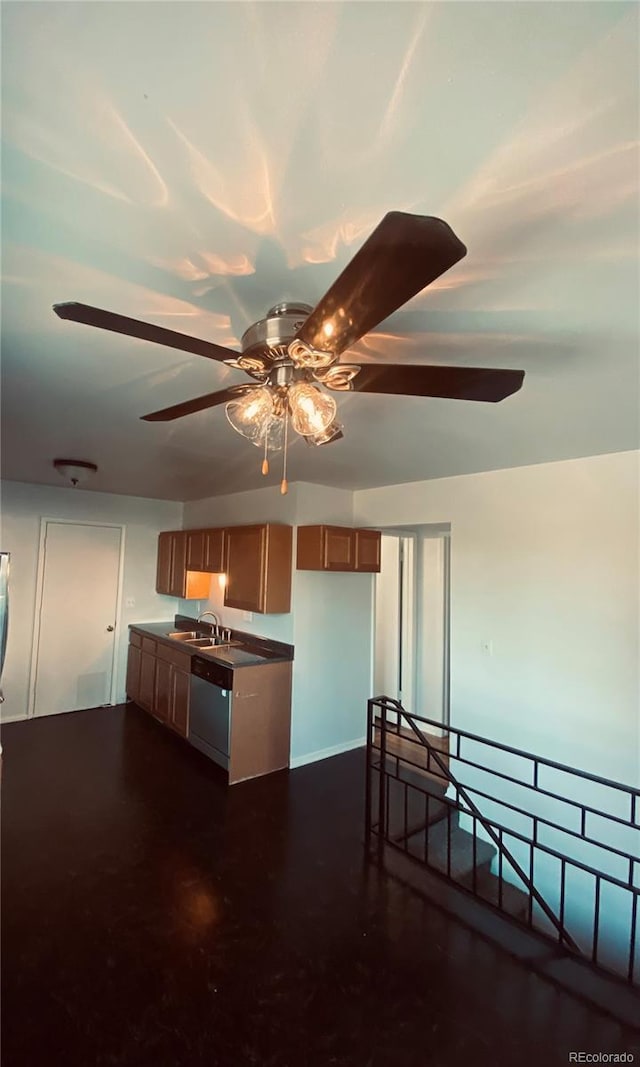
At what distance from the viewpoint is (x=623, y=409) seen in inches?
83.1

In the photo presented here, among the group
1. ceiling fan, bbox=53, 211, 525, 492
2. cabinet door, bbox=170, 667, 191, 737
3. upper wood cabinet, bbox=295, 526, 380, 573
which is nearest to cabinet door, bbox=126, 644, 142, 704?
cabinet door, bbox=170, 667, 191, 737

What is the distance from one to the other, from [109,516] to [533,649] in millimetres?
4633

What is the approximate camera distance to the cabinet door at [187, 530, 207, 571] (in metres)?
4.76

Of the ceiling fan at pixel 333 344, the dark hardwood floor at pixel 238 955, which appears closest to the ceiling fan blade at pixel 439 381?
the ceiling fan at pixel 333 344

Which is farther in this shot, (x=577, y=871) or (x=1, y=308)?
(x=577, y=871)

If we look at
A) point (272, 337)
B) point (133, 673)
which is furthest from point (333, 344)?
point (133, 673)

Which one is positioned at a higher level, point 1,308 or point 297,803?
point 1,308

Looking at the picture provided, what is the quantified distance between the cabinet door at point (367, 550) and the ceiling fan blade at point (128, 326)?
308cm

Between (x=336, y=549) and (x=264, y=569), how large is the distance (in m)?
0.64

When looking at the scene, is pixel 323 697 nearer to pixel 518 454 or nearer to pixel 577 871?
pixel 577 871

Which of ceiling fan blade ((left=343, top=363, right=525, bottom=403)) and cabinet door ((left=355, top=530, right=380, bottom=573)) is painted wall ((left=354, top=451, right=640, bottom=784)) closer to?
cabinet door ((left=355, top=530, right=380, bottom=573))

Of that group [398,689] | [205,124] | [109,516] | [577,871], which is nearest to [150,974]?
[577,871]

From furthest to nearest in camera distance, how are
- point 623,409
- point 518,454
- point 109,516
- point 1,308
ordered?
point 109,516 → point 518,454 → point 623,409 → point 1,308

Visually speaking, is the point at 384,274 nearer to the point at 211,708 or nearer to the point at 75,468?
the point at 75,468
